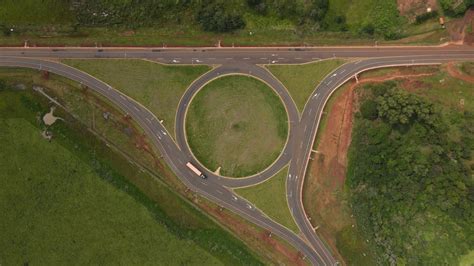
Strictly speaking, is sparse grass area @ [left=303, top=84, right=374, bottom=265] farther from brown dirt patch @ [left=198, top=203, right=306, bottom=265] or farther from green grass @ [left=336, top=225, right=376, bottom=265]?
brown dirt patch @ [left=198, top=203, right=306, bottom=265]

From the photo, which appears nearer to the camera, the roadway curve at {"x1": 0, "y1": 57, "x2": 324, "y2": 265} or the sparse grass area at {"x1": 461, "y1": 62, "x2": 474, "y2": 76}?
the sparse grass area at {"x1": 461, "y1": 62, "x2": 474, "y2": 76}

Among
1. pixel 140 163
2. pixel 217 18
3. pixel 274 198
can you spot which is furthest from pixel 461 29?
pixel 140 163

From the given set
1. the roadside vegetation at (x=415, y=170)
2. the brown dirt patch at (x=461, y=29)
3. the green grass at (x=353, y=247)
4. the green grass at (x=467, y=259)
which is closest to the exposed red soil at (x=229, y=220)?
the green grass at (x=353, y=247)

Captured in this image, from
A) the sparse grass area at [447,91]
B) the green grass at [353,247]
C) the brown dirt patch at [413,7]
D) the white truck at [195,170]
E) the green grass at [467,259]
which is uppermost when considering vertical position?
the brown dirt patch at [413,7]

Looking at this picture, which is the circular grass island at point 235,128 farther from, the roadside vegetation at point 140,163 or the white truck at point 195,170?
the roadside vegetation at point 140,163

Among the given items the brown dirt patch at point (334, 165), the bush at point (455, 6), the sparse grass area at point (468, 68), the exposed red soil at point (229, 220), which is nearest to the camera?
the bush at point (455, 6)

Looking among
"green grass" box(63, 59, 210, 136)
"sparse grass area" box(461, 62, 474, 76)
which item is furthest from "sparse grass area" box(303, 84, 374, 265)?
"green grass" box(63, 59, 210, 136)
